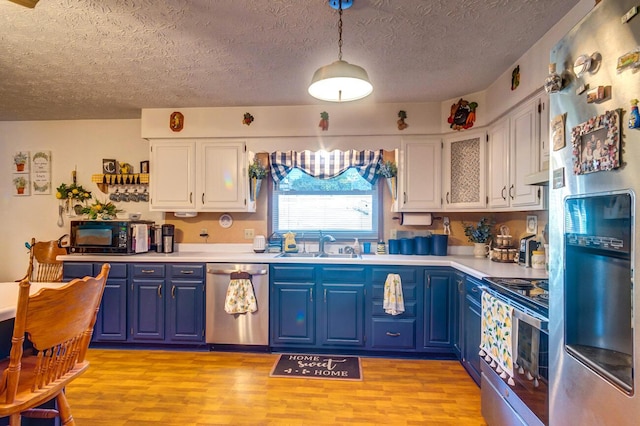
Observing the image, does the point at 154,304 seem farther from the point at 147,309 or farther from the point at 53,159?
the point at 53,159

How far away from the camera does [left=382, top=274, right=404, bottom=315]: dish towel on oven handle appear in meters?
2.95

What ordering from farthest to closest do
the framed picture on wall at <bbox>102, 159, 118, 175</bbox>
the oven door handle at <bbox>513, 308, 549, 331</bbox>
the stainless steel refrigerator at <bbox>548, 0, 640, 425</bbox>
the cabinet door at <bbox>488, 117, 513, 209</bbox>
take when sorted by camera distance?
the framed picture on wall at <bbox>102, 159, 118, 175</bbox> → the cabinet door at <bbox>488, 117, 513, 209</bbox> → the oven door handle at <bbox>513, 308, 549, 331</bbox> → the stainless steel refrigerator at <bbox>548, 0, 640, 425</bbox>

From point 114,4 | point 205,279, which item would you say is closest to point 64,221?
point 205,279

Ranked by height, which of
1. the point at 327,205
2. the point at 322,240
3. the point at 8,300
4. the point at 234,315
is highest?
the point at 327,205

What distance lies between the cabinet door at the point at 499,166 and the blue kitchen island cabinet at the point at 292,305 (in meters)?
1.74

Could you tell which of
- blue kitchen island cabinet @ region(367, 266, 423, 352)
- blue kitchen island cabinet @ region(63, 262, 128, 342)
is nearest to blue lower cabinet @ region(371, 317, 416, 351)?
blue kitchen island cabinet @ region(367, 266, 423, 352)

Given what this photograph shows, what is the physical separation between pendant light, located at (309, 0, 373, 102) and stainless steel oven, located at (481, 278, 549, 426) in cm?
135

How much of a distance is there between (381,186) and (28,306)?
3.08m

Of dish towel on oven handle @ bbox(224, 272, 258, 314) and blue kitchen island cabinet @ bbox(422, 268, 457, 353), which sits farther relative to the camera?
dish towel on oven handle @ bbox(224, 272, 258, 314)

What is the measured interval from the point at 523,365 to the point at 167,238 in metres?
3.37

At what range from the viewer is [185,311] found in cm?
317

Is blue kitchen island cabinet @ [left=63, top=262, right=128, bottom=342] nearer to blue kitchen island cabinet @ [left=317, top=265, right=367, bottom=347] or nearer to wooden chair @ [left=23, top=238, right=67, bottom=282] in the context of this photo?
wooden chair @ [left=23, top=238, right=67, bottom=282]

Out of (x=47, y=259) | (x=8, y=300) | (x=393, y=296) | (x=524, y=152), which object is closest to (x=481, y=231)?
(x=524, y=152)

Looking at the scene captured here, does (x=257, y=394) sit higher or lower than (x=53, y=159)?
lower
